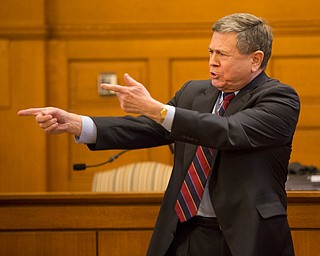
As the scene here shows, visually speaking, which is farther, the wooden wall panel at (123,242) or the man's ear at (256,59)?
the wooden wall panel at (123,242)

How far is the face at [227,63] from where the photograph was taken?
8.94 ft

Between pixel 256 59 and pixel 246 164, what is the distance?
40 centimetres

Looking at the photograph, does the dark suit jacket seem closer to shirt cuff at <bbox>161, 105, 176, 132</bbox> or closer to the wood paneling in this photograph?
shirt cuff at <bbox>161, 105, 176, 132</bbox>

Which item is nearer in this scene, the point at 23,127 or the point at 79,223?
the point at 79,223

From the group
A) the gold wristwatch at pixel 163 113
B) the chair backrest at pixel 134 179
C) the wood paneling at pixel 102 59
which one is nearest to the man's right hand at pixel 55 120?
the gold wristwatch at pixel 163 113

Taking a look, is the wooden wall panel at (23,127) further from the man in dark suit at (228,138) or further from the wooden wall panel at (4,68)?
the man in dark suit at (228,138)

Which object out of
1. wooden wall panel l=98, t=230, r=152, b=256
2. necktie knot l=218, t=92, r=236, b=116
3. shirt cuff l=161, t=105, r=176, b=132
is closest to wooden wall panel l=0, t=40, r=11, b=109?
wooden wall panel l=98, t=230, r=152, b=256

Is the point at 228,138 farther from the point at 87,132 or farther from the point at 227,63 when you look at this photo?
the point at 87,132

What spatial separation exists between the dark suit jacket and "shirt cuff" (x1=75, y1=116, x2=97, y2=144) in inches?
0.9

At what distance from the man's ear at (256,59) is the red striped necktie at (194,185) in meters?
0.34

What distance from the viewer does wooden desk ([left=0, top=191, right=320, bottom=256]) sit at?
12.1 feet

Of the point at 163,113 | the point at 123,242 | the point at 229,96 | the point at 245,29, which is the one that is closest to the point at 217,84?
the point at 229,96

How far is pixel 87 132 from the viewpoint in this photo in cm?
277

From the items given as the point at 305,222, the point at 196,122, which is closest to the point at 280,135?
the point at 196,122
